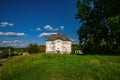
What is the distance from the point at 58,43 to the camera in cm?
9369

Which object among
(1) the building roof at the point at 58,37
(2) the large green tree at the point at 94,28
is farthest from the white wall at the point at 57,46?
(2) the large green tree at the point at 94,28

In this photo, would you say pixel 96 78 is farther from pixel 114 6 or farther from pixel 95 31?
pixel 95 31

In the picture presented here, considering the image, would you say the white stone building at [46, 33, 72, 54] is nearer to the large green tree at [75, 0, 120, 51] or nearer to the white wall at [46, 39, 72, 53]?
the white wall at [46, 39, 72, 53]

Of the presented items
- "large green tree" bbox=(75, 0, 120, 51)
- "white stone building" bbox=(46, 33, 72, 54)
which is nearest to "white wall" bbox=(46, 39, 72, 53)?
"white stone building" bbox=(46, 33, 72, 54)

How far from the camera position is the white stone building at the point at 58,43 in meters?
93.8

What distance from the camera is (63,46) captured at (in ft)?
315

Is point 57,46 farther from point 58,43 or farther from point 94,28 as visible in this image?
point 94,28

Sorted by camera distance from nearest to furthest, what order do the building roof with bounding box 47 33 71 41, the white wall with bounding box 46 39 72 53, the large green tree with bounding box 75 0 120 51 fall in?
1. the large green tree with bounding box 75 0 120 51
2. the white wall with bounding box 46 39 72 53
3. the building roof with bounding box 47 33 71 41

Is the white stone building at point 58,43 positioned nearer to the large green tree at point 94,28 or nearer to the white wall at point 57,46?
the white wall at point 57,46

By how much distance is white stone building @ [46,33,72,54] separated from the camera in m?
93.8

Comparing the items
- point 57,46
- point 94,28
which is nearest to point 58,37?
point 57,46

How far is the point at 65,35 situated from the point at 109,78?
286 ft

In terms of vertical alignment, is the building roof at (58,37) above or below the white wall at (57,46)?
above

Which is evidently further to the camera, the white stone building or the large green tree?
the white stone building
